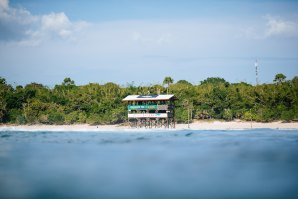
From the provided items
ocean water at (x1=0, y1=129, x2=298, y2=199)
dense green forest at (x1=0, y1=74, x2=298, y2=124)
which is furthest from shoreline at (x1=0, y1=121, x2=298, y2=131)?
ocean water at (x1=0, y1=129, x2=298, y2=199)

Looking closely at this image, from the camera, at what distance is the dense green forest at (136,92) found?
54.8 meters

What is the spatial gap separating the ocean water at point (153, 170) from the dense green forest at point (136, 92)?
795 inches

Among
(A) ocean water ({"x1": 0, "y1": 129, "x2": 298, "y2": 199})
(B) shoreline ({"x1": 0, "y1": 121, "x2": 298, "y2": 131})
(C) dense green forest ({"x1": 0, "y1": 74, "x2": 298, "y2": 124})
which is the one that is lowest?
(A) ocean water ({"x1": 0, "y1": 129, "x2": 298, "y2": 199})

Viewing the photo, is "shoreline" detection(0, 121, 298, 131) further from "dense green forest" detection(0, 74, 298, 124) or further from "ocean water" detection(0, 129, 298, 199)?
"ocean water" detection(0, 129, 298, 199)

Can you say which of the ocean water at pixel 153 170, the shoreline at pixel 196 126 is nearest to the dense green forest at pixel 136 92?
the shoreline at pixel 196 126

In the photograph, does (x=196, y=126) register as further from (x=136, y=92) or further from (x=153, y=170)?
(x=153, y=170)

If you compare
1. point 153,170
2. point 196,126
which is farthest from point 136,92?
point 153,170

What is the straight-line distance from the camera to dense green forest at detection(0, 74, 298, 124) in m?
54.8

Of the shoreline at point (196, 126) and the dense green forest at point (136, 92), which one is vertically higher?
the dense green forest at point (136, 92)

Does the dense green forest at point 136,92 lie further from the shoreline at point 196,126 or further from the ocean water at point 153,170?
the ocean water at point 153,170

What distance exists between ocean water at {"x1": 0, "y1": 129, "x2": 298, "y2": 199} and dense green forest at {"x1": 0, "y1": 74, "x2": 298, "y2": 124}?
20187mm

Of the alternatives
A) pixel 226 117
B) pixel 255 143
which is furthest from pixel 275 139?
pixel 226 117

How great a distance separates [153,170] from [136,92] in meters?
40.1

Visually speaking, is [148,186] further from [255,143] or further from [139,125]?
[139,125]
